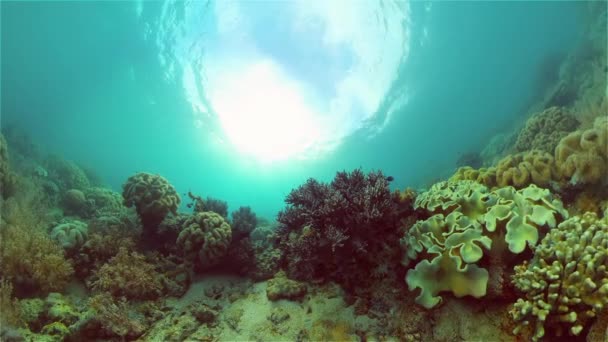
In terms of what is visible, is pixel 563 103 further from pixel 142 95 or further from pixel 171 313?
pixel 142 95

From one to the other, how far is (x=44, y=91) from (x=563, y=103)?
145 ft

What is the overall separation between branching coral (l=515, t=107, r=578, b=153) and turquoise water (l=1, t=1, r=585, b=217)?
10.6 m

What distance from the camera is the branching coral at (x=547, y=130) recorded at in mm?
8867

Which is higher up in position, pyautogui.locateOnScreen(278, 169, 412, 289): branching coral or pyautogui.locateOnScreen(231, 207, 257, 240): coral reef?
pyautogui.locateOnScreen(231, 207, 257, 240): coral reef

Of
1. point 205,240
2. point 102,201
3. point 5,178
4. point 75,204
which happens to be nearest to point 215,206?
point 205,240

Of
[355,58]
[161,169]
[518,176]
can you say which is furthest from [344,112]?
[161,169]

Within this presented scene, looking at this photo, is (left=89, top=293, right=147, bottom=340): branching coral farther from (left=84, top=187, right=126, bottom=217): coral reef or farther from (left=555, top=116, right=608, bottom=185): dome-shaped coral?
(left=555, top=116, right=608, bottom=185): dome-shaped coral

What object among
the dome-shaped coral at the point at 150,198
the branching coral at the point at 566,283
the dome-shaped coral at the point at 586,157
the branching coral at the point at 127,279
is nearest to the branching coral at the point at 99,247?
the branching coral at the point at 127,279

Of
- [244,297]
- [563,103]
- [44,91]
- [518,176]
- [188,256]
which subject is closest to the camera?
[244,297]

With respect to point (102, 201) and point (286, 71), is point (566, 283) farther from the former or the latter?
point (286, 71)

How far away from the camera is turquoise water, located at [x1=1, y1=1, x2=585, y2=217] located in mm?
22312

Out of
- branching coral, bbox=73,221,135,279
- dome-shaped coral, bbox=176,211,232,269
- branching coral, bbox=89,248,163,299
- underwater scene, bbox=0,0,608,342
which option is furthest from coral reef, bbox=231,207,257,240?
branching coral, bbox=73,221,135,279

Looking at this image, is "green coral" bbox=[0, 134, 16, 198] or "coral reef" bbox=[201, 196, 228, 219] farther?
"coral reef" bbox=[201, 196, 228, 219]

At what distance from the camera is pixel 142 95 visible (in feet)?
106
